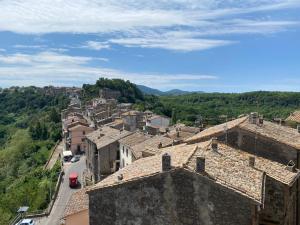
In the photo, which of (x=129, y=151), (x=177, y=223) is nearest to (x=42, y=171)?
(x=129, y=151)

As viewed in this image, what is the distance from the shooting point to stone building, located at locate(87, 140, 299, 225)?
20375 millimetres

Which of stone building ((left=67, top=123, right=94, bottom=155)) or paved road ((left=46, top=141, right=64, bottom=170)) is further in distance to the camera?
stone building ((left=67, top=123, right=94, bottom=155))

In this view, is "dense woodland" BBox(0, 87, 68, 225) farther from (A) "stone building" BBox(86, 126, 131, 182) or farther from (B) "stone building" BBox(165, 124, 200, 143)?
(B) "stone building" BBox(165, 124, 200, 143)

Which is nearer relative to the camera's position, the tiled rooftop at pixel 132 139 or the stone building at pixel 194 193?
the stone building at pixel 194 193

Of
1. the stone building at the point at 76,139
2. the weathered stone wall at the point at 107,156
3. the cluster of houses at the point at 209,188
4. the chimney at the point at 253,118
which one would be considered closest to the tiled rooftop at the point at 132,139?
the weathered stone wall at the point at 107,156

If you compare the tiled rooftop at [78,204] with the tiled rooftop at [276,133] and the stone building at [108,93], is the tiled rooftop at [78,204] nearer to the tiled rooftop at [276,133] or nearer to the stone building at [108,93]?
the tiled rooftop at [276,133]

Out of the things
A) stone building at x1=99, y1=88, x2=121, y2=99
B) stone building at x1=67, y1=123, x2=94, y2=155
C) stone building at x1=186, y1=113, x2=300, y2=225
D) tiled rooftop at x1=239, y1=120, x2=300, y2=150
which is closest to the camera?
stone building at x1=186, y1=113, x2=300, y2=225

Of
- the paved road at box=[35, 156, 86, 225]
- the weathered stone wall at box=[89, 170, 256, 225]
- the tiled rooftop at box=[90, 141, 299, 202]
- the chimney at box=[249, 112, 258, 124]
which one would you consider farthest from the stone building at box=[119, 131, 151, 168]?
the weathered stone wall at box=[89, 170, 256, 225]

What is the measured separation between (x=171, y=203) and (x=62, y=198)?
43239mm

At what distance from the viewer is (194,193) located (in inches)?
818

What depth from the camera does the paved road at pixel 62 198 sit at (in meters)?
53.1

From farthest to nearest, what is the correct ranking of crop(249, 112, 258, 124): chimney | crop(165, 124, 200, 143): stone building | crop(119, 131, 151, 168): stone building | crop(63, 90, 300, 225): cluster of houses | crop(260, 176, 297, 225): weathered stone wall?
crop(165, 124, 200, 143): stone building < crop(119, 131, 151, 168): stone building < crop(249, 112, 258, 124): chimney < crop(260, 176, 297, 225): weathered stone wall < crop(63, 90, 300, 225): cluster of houses

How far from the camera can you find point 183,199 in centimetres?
2094

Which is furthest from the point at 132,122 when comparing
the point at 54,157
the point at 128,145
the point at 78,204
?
the point at 78,204
